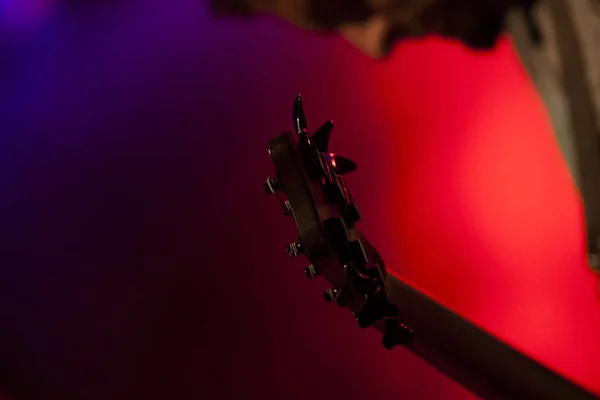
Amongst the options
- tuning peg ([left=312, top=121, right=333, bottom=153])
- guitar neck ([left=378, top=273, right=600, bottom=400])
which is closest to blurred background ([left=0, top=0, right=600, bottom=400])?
guitar neck ([left=378, top=273, right=600, bottom=400])

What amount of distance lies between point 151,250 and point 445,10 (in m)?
0.74

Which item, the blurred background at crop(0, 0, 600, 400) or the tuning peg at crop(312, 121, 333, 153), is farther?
the blurred background at crop(0, 0, 600, 400)

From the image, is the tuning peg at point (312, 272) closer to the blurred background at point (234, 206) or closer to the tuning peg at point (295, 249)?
the tuning peg at point (295, 249)

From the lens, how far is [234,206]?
1088mm

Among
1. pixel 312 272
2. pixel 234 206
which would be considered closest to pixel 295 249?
pixel 312 272

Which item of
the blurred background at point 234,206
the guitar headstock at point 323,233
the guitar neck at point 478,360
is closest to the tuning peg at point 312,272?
the guitar headstock at point 323,233

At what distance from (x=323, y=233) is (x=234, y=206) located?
805mm

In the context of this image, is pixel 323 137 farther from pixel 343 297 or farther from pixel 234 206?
pixel 234 206

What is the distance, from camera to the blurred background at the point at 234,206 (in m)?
1.00

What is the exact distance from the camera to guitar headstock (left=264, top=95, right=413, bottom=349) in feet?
0.99

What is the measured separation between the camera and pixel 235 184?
1100mm

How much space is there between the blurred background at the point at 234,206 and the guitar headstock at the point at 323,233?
0.72m

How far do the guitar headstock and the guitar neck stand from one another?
0.24 ft

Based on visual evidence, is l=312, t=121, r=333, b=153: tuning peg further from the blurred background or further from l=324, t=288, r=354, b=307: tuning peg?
the blurred background
